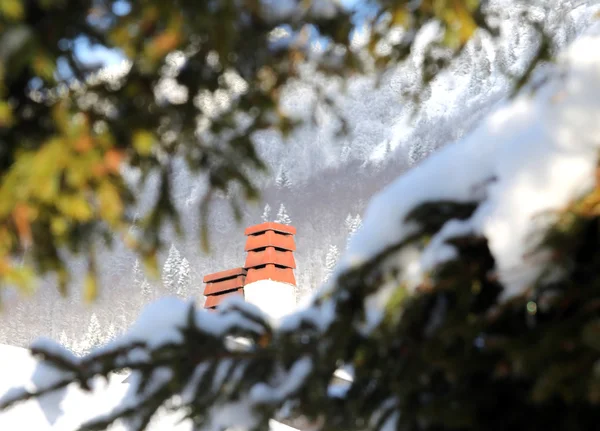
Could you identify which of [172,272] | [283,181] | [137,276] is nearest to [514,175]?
[172,272]

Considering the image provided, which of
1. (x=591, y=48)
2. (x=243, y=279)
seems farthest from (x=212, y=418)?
(x=243, y=279)

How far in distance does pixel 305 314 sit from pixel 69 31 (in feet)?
5.47

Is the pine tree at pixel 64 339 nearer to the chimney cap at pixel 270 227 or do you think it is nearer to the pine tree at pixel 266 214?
the pine tree at pixel 266 214

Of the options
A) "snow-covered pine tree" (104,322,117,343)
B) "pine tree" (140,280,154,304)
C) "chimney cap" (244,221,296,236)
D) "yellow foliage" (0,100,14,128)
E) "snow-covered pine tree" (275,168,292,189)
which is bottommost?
"yellow foliage" (0,100,14,128)

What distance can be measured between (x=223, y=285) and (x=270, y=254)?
87.0 inches

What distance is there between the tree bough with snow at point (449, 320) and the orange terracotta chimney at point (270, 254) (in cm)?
1329

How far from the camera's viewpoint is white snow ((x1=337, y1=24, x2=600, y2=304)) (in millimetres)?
2488

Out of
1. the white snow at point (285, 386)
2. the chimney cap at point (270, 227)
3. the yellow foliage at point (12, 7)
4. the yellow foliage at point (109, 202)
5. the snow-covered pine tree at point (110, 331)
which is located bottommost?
the yellow foliage at point (109, 202)

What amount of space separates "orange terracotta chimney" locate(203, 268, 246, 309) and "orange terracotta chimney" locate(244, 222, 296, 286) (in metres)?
0.65

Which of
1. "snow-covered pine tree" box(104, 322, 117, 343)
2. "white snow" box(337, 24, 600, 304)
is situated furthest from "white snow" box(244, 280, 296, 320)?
"snow-covered pine tree" box(104, 322, 117, 343)

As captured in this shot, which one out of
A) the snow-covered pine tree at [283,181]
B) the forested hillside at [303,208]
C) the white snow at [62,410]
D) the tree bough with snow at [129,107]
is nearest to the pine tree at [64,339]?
the forested hillside at [303,208]

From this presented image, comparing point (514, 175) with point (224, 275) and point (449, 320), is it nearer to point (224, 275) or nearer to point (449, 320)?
point (449, 320)

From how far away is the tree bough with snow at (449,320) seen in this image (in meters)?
2.38

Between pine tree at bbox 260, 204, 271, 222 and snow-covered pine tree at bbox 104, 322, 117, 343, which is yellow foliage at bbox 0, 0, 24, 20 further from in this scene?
pine tree at bbox 260, 204, 271, 222
